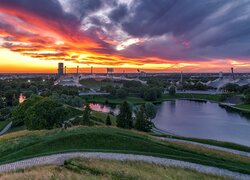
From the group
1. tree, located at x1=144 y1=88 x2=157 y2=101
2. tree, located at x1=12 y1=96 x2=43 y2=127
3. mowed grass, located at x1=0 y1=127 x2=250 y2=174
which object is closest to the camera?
mowed grass, located at x1=0 y1=127 x2=250 y2=174

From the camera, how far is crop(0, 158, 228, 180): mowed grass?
642 inches

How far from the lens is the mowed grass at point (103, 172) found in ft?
53.5

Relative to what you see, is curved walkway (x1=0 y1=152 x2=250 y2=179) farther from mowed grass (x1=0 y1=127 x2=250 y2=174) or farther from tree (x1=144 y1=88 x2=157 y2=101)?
tree (x1=144 y1=88 x2=157 y2=101)

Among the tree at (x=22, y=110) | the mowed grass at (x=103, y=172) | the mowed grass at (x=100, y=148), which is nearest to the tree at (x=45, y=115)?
the tree at (x=22, y=110)

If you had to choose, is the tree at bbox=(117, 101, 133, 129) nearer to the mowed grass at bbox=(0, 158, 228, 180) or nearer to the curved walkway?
the curved walkway

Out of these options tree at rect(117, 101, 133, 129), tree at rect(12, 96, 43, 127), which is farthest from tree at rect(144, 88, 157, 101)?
tree at rect(12, 96, 43, 127)

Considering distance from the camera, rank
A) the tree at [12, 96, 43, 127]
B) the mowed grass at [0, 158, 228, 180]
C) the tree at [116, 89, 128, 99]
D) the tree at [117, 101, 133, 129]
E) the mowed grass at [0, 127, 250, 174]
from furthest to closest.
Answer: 1. the tree at [116, 89, 128, 99]
2. the tree at [117, 101, 133, 129]
3. the tree at [12, 96, 43, 127]
4. the mowed grass at [0, 127, 250, 174]
5. the mowed grass at [0, 158, 228, 180]

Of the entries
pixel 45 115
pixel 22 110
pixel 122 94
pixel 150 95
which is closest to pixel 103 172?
pixel 45 115

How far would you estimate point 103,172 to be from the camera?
1784cm

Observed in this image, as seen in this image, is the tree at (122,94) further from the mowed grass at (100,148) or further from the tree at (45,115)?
the mowed grass at (100,148)

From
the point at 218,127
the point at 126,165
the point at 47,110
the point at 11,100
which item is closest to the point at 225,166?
the point at 126,165

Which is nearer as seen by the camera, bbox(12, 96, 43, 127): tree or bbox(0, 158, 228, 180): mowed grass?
bbox(0, 158, 228, 180): mowed grass

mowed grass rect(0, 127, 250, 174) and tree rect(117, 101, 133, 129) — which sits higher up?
mowed grass rect(0, 127, 250, 174)

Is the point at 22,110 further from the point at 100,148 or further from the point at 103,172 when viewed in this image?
the point at 103,172
